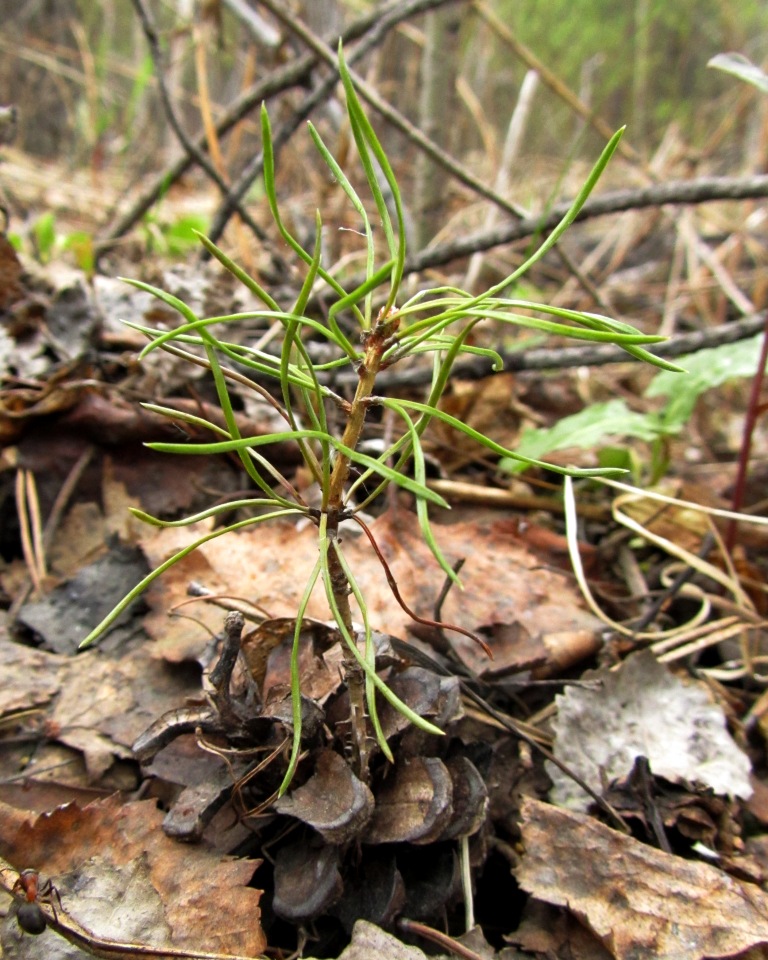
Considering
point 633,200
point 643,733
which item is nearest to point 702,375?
point 633,200

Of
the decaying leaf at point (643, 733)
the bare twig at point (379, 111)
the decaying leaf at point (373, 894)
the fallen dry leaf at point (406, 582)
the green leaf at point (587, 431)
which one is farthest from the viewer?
the bare twig at point (379, 111)

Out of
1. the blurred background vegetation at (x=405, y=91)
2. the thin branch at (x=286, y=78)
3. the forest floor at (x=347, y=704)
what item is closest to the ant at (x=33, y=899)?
the forest floor at (x=347, y=704)

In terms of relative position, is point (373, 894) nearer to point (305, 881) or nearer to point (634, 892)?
point (305, 881)

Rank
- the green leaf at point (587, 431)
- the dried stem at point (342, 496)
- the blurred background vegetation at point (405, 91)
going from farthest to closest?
the blurred background vegetation at point (405, 91), the green leaf at point (587, 431), the dried stem at point (342, 496)

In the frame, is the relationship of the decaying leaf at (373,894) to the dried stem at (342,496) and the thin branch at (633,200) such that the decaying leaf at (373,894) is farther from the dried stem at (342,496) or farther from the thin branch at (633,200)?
the thin branch at (633,200)

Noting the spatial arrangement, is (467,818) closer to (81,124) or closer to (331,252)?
(331,252)

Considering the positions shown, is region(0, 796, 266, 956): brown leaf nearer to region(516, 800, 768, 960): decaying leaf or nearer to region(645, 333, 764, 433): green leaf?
region(516, 800, 768, 960): decaying leaf

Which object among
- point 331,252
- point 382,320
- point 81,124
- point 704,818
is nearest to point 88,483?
point 382,320
